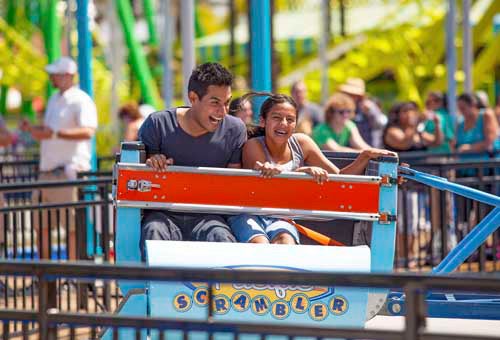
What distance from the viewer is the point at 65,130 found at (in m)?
10.3

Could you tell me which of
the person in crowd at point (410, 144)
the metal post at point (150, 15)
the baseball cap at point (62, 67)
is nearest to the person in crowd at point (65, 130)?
the baseball cap at point (62, 67)

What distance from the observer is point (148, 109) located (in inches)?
557

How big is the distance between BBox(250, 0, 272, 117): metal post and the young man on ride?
2196mm

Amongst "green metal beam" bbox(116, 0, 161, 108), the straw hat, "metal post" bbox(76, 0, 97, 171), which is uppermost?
"green metal beam" bbox(116, 0, 161, 108)

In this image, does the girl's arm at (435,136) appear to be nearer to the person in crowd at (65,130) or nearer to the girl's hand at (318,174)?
the person in crowd at (65,130)

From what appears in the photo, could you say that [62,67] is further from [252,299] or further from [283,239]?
[252,299]

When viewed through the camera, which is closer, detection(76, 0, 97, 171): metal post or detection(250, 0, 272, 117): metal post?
detection(250, 0, 272, 117): metal post

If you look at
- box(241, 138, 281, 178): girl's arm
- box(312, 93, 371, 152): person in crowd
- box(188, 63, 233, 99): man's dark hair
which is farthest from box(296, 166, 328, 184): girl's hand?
box(312, 93, 371, 152): person in crowd

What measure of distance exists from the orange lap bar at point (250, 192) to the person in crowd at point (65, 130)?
4.40 m

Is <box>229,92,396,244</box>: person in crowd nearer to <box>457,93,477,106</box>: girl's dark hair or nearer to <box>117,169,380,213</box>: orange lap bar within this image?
<box>117,169,380,213</box>: orange lap bar

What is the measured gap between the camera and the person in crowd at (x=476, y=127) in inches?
493

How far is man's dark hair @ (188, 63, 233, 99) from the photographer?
6.15 m

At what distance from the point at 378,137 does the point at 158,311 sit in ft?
31.4

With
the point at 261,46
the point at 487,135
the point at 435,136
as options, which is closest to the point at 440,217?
the point at 261,46
